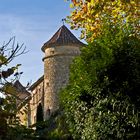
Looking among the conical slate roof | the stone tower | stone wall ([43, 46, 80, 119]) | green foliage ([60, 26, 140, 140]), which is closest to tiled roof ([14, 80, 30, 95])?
green foliage ([60, 26, 140, 140])

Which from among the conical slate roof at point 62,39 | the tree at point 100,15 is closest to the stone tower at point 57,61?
the conical slate roof at point 62,39

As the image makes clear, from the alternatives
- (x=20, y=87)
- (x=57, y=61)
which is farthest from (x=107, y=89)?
(x=57, y=61)

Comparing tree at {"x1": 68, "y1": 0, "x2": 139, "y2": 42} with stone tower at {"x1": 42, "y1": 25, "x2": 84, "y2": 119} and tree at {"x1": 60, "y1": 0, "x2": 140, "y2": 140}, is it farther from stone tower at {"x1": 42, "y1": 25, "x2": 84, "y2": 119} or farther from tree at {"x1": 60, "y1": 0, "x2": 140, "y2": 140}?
stone tower at {"x1": 42, "y1": 25, "x2": 84, "y2": 119}

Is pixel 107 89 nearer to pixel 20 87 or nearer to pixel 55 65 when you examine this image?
pixel 20 87

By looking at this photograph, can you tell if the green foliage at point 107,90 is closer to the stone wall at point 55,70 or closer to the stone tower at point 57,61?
the stone tower at point 57,61

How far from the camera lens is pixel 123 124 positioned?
10.6 meters

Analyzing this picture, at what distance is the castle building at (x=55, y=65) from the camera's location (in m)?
51.4

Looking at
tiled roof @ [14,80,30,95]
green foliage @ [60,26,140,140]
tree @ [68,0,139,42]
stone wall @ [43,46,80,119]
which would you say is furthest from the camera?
→ stone wall @ [43,46,80,119]

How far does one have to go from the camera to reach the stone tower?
51469mm

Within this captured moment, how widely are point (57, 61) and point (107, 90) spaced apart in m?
42.1

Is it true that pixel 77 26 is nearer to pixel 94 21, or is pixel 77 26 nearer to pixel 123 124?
pixel 94 21

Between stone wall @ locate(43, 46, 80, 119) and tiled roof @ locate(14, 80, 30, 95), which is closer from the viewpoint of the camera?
tiled roof @ locate(14, 80, 30, 95)

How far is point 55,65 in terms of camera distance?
52.8 metres

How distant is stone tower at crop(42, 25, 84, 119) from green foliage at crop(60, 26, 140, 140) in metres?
38.6
